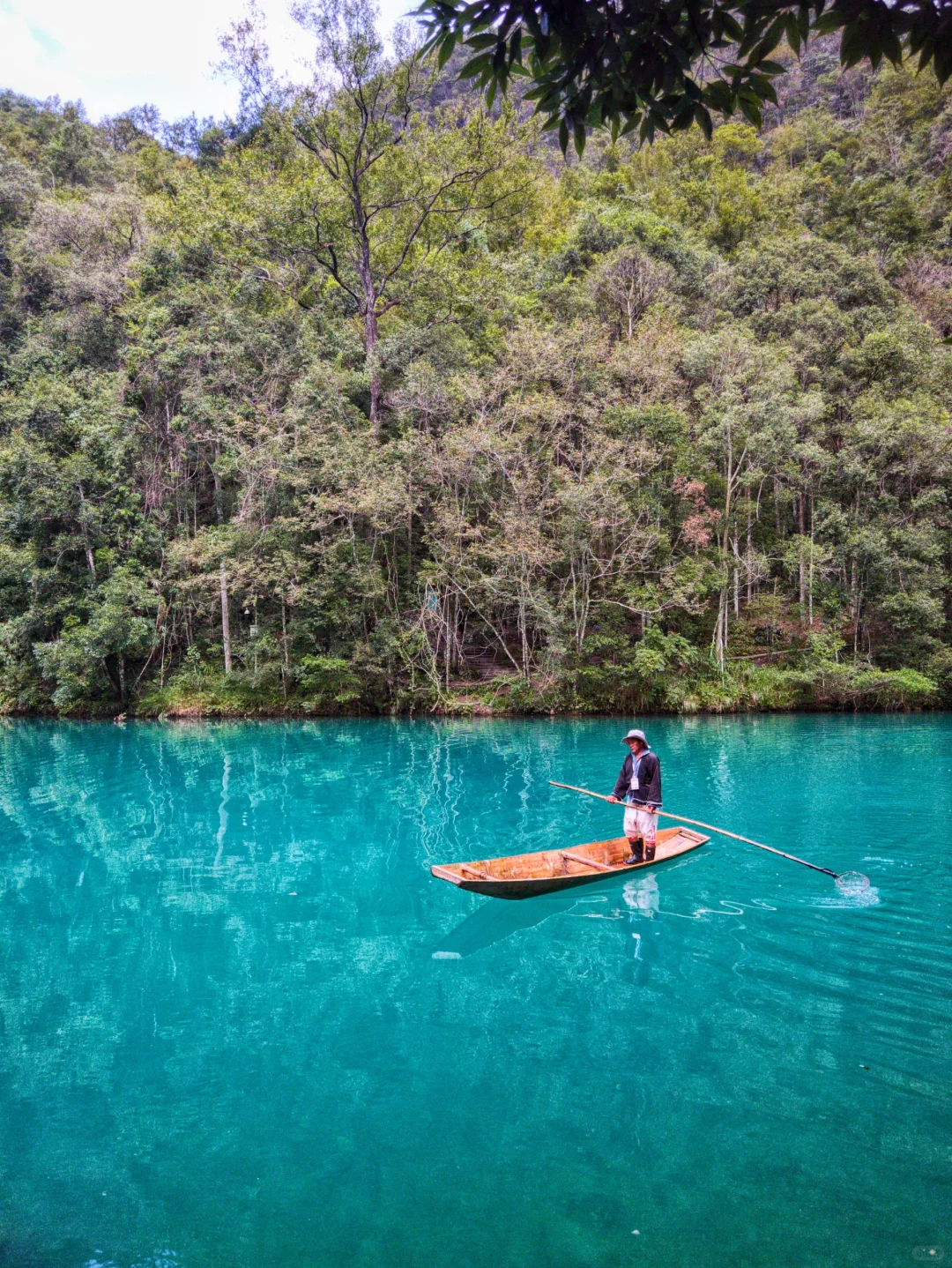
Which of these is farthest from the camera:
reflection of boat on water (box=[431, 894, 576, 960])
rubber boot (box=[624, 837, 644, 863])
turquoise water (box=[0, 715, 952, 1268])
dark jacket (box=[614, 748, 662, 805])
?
rubber boot (box=[624, 837, 644, 863])

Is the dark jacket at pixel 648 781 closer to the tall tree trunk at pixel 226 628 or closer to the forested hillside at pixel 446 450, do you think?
the forested hillside at pixel 446 450

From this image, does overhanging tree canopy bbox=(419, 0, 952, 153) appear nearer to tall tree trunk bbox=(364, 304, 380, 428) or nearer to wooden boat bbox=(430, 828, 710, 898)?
wooden boat bbox=(430, 828, 710, 898)

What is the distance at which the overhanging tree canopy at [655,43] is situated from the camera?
2258 millimetres

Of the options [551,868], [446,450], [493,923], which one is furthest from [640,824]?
[446,450]

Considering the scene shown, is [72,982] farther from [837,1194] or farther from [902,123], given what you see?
[902,123]

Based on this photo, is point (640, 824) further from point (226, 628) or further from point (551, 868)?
point (226, 628)

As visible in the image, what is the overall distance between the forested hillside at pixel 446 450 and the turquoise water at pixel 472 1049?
1010cm

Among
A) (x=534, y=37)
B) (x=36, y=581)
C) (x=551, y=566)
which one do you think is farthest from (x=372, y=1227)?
(x=36, y=581)

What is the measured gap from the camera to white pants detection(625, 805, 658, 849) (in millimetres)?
7500

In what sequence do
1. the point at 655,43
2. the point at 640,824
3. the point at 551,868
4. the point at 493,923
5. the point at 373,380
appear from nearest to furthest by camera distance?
1. the point at 655,43
2. the point at 493,923
3. the point at 551,868
4. the point at 640,824
5. the point at 373,380

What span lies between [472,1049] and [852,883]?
4418mm

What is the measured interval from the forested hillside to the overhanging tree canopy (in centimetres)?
1574

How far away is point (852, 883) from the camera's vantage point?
23.4ft

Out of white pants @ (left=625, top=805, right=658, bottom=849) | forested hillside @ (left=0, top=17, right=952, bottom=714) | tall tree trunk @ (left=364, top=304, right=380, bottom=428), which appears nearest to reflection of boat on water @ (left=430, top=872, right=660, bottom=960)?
white pants @ (left=625, top=805, right=658, bottom=849)
